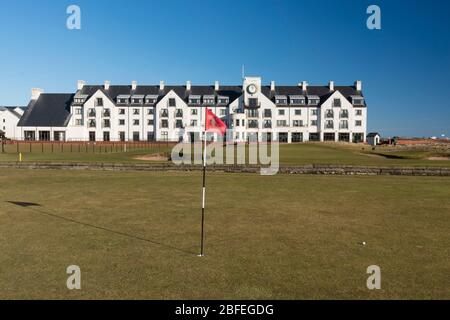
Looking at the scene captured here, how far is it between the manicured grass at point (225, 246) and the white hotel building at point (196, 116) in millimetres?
77666

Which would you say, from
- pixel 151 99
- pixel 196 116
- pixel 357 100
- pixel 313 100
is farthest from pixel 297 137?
pixel 151 99

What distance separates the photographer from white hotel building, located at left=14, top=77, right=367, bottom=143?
301ft

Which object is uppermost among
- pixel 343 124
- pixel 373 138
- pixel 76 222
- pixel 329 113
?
pixel 329 113

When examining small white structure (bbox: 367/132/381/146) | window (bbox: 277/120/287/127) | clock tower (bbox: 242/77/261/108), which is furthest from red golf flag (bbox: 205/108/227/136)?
small white structure (bbox: 367/132/381/146)

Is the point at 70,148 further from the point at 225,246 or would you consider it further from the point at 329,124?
the point at 329,124

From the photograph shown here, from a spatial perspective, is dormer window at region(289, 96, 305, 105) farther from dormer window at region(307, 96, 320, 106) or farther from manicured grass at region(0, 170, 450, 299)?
manicured grass at region(0, 170, 450, 299)

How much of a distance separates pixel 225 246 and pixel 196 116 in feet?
283

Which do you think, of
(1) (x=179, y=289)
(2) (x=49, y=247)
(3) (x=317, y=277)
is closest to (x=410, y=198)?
(3) (x=317, y=277)

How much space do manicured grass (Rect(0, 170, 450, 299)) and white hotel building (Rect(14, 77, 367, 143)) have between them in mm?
77666

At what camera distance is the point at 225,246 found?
8.39 meters

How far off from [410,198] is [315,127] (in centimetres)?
8022

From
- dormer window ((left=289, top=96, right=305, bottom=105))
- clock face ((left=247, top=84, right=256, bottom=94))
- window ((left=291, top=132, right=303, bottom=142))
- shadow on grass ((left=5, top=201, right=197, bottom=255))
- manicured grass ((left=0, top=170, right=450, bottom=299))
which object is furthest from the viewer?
window ((left=291, top=132, right=303, bottom=142))
